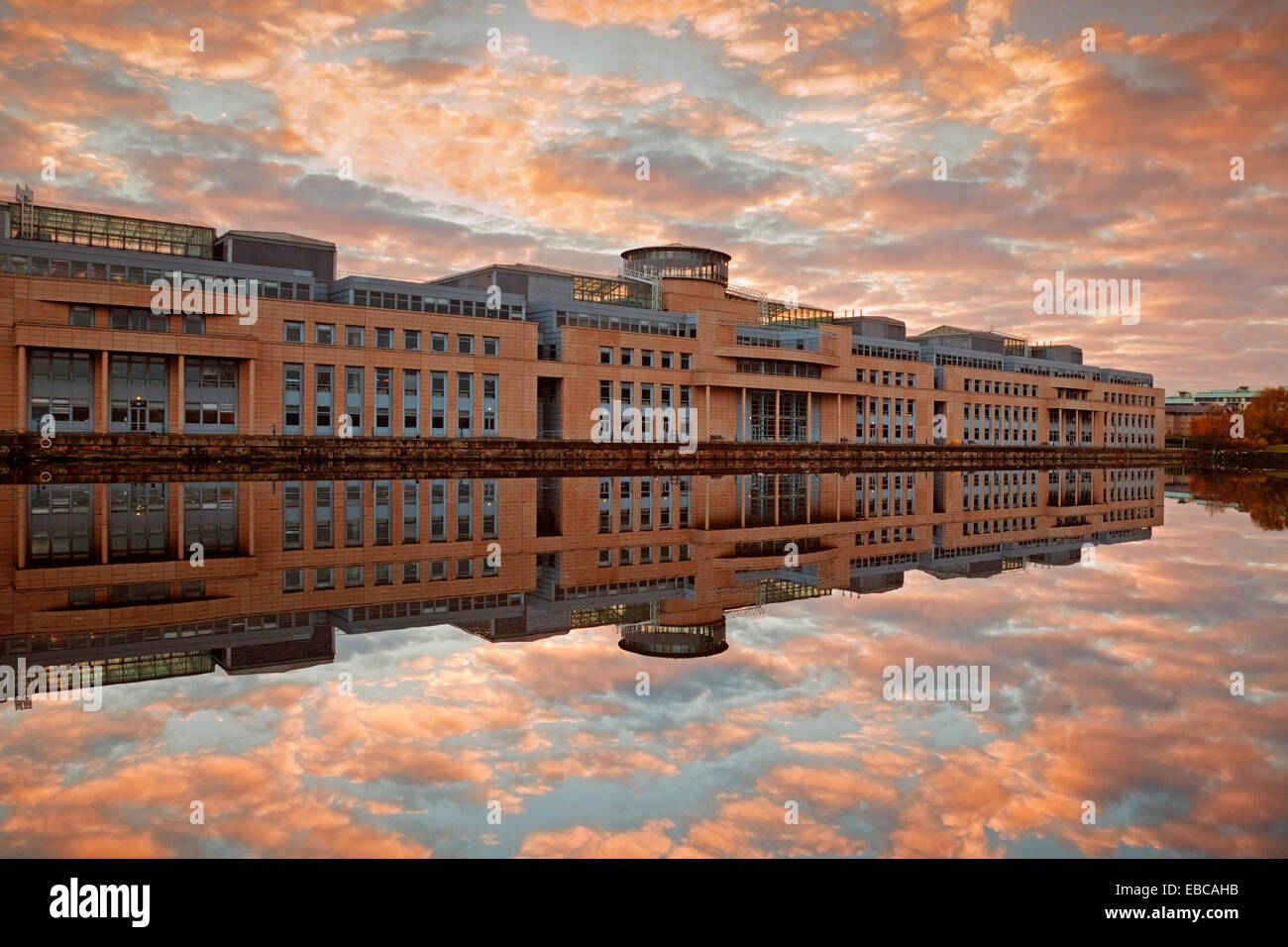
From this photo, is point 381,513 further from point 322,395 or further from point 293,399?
point 322,395

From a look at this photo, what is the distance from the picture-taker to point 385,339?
236ft

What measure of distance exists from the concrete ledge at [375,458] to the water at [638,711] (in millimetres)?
33772

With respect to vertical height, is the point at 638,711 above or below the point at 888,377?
below

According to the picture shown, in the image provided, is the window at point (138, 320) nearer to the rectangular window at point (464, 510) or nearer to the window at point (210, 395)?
the window at point (210, 395)

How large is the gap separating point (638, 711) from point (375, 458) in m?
56.4

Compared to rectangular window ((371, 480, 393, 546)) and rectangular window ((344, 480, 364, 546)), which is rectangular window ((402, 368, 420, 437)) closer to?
rectangular window ((371, 480, 393, 546))

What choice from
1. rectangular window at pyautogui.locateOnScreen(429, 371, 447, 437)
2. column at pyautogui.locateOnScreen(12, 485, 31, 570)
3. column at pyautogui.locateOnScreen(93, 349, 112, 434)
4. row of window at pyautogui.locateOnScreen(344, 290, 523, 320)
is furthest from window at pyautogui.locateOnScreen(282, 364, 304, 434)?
column at pyautogui.locateOnScreen(12, 485, 31, 570)

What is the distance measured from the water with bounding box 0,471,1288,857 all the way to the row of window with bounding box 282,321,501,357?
5254 cm

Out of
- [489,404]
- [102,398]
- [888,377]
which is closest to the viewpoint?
[102,398]

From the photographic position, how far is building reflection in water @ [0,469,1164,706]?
36.6 ft

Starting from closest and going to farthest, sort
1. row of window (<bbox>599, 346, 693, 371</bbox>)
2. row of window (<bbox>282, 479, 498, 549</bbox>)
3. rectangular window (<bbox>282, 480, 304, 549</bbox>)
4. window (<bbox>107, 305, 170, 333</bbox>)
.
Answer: rectangular window (<bbox>282, 480, 304, 549</bbox>) < row of window (<bbox>282, 479, 498, 549</bbox>) < window (<bbox>107, 305, 170, 333</bbox>) < row of window (<bbox>599, 346, 693, 371</bbox>)

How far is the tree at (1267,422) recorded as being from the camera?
470 ft

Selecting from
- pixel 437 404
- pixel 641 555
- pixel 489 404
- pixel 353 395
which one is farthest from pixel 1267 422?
pixel 641 555
